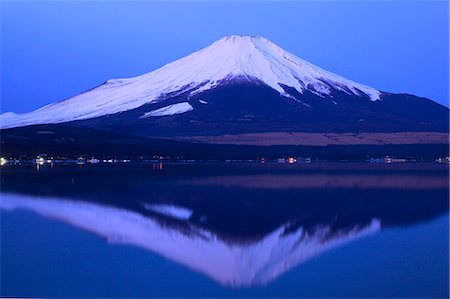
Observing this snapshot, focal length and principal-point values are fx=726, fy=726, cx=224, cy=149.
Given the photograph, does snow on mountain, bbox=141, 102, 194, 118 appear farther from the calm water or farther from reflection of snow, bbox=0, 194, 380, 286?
reflection of snow, bbox=0, 194, 380, 286

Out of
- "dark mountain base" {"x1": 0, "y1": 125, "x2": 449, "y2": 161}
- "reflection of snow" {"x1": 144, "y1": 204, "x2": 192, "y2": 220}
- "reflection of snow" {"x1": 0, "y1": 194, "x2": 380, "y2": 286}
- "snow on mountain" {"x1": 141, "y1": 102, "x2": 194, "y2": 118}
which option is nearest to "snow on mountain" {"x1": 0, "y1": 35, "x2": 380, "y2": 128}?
"snow on mountain" {"x1": 141, "y1": 102, "x2": 194, "y2": 118}

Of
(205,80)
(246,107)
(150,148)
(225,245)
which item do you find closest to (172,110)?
(246,107)

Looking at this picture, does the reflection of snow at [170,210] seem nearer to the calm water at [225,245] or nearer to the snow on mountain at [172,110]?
the calm water at [225,245]

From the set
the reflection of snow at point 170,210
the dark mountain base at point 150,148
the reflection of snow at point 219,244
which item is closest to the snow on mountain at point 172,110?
the dark mountain base at point 150,148

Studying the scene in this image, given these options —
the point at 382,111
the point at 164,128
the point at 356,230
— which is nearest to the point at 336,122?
the point at 382,111

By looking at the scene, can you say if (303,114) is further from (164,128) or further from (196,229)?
(196,229)

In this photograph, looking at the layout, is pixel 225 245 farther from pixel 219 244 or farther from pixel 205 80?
pixel 205 80
